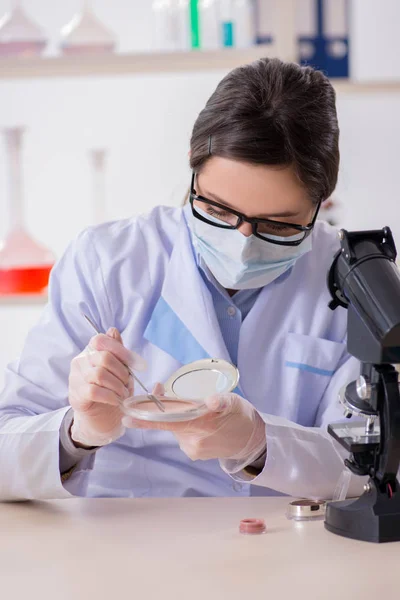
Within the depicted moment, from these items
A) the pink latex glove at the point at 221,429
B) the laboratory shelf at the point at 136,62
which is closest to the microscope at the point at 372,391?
the pink latex glove at the point at 221,429

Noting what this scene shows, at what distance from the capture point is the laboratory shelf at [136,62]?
9.14 ft

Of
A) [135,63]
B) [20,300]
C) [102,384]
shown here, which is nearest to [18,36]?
[135,63]

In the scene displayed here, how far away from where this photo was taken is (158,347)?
179cm

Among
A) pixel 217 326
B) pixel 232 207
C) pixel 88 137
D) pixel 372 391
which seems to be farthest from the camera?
pixel 88 137

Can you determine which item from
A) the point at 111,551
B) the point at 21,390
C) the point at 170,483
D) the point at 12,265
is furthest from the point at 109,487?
the point at 12,265

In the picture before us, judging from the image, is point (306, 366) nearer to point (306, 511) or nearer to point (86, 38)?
point (306, 511)

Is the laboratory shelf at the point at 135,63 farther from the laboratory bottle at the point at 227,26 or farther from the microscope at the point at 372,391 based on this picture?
the microscope at the point at 372,391

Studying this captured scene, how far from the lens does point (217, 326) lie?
1.79 metres

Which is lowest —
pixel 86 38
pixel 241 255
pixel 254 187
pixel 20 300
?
pixel 20 300

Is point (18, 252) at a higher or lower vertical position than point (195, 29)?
lower

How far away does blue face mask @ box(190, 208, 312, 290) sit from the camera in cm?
166

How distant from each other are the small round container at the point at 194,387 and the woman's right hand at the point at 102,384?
44 millimetres

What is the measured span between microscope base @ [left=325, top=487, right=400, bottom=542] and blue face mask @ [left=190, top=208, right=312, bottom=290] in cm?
54

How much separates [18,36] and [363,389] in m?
2.01
